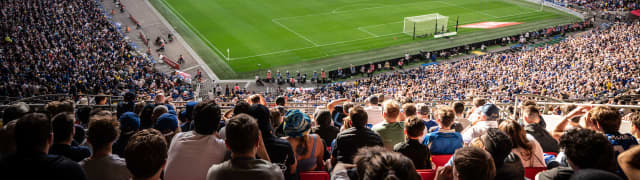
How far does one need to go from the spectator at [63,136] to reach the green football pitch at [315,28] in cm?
3058

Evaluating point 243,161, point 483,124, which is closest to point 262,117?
point 243,161

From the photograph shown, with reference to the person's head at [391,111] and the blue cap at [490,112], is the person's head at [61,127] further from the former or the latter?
the blue cap at [490,112]

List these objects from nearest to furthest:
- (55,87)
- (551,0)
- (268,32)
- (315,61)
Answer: (55,87)
(315,61)
(268,32)
(551,0)

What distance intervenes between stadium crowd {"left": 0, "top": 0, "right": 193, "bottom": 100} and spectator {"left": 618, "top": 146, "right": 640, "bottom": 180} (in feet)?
74.1

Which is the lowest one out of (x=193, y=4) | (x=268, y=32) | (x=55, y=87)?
(x=55, y=87)

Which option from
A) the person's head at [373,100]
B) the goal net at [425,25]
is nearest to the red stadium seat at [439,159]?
the person's head at [373,100]

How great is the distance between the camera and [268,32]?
44.3 m

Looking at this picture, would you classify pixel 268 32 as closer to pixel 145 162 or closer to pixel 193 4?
pixel 193 4

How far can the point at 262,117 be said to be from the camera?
5457mm

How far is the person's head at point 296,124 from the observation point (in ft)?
18.6

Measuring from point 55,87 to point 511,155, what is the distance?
2573 centimetres

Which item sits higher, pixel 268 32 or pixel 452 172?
pixel 268 32

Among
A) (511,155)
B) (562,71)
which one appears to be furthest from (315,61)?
(511,155)

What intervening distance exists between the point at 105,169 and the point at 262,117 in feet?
5.80
